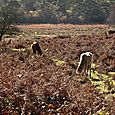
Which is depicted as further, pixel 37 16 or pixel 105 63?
pixel 37 16

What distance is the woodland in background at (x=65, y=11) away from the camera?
319 ft

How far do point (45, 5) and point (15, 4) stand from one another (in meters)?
12.2

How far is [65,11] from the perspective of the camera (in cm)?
10844

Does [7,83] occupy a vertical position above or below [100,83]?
→ above

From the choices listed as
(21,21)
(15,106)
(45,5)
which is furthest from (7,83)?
(45,5)

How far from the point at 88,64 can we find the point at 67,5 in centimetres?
10478

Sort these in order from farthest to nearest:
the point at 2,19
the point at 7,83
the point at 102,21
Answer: the point at 102,21
the point at 2,19
the point at 7,83

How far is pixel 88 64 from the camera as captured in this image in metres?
13.4

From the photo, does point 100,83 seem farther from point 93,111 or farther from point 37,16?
point 37,16

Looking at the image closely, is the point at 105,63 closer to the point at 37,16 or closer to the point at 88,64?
the point at 88,64

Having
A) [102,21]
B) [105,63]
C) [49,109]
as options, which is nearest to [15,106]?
[49,109]

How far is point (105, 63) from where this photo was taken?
16.1 m

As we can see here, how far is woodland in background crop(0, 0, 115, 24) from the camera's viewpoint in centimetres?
9731

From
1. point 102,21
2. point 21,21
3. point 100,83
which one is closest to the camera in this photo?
point 100,83
